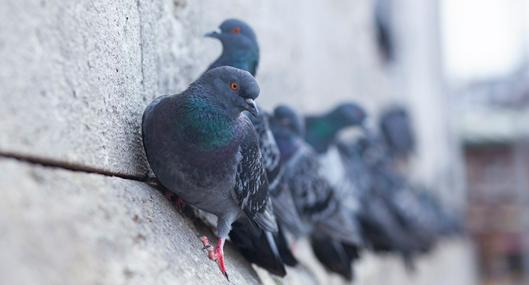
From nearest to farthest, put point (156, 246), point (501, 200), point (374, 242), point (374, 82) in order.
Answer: point (156, 246), point (374, 242), point (374, 82), point (501, 200)

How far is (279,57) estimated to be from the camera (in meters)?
5.01

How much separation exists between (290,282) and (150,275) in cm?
156

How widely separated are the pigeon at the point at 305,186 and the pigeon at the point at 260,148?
25 cm

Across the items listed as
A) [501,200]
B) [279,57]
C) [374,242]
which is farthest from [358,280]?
[501,200]

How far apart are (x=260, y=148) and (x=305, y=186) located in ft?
2.98

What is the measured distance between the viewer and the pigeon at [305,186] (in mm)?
3877

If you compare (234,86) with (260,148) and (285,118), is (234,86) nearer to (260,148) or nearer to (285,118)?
(260,148)

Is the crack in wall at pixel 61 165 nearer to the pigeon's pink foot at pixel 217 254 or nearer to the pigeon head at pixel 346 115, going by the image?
the pigeon's pink foot at pixel 217 254

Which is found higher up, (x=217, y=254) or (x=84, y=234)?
(x=84, y=234)

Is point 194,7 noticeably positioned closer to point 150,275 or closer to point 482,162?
point 150,275

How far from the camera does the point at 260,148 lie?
3.16 meters

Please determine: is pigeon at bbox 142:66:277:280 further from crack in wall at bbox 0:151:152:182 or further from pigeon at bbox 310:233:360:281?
pigeon at bbox 310:233:360:281

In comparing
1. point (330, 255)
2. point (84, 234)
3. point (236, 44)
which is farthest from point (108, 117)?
point (330, 255)

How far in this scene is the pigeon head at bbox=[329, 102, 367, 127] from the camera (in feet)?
15.2
